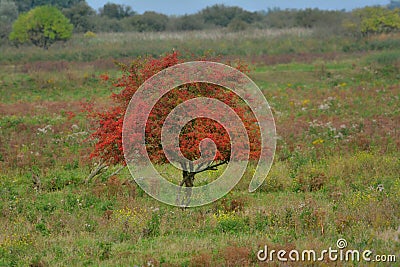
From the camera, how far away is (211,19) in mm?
70062

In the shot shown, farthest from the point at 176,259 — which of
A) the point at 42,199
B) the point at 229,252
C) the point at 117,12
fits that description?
the point at 117,12

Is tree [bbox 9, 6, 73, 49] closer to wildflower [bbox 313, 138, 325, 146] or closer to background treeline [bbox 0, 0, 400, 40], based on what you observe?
background treeline [bbox 0, 0, 400, 40]

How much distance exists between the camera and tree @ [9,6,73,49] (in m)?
42.8

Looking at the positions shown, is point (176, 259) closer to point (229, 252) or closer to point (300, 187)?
point (229, 252)

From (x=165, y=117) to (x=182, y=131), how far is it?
0.46 meters

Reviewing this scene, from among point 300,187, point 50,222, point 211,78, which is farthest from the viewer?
point 300,187

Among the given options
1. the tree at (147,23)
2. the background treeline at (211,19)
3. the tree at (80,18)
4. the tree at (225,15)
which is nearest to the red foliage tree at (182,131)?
the background treeline at (211,19)

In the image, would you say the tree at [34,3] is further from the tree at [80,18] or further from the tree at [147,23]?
the tree at [147,23]

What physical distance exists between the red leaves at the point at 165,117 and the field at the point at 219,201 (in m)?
1.08

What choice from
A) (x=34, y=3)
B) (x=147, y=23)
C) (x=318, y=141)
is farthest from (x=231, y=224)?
(x=34, y=3)

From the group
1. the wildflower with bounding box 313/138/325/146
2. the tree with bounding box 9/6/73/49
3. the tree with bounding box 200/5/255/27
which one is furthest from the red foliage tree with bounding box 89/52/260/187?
the tree with bounding box 200/5/255/27

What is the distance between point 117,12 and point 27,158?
6116 centimetres

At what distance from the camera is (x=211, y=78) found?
10.6 meters

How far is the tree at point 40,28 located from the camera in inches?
1683
